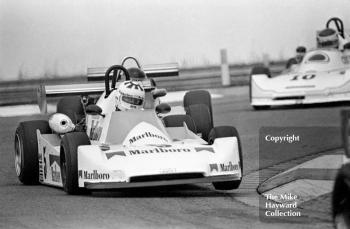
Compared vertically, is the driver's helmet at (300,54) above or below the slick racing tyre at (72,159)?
below

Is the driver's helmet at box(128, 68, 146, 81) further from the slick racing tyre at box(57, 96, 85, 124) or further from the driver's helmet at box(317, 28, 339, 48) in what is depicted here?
the driver's helmet at box(317, 28, 339, 48)

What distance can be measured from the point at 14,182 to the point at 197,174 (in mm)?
3007

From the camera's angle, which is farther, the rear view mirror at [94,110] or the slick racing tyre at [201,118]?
the slick racing tyre at [201,118]

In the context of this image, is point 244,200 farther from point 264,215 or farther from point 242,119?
point 242,119

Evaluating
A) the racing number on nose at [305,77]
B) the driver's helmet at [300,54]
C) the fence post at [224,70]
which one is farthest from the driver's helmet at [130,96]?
the fence post at [224,70]

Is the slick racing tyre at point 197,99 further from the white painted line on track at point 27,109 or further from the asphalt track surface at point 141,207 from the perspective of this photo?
the white painted line on track at point 27,109

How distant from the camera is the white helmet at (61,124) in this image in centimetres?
1232

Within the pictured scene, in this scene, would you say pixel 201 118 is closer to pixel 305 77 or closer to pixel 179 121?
pixel 179 121

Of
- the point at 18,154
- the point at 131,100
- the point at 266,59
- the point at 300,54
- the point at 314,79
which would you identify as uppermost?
the point at 131,100

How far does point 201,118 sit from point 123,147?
7.62 ft

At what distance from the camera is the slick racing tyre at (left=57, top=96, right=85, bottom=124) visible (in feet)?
43.0

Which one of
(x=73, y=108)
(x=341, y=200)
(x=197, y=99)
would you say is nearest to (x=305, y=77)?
(x=197, y=99)

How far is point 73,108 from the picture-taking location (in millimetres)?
13156

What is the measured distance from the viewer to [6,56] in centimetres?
2322
